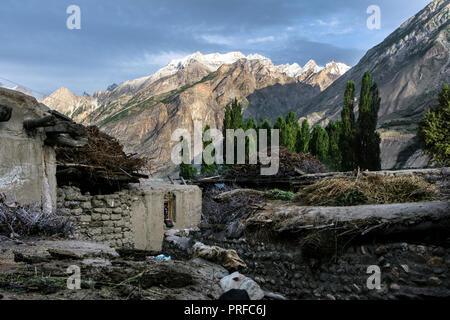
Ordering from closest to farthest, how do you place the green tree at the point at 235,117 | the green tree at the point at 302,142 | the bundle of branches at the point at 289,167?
the bundle of branches at the point at 289,167 → the green tree at the point at 302,142 → the green tree at the point at 235,117

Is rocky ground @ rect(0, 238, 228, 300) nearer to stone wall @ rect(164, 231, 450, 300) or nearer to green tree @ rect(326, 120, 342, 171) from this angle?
stone wall @ rect(164, 231, 450, 300)

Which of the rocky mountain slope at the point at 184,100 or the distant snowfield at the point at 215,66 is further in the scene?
the distant snowfield at the point at 215,66

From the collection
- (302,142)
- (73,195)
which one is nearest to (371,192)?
(73,195)

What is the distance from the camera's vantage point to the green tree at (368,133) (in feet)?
69.5

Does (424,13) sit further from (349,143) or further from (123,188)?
(123,188)

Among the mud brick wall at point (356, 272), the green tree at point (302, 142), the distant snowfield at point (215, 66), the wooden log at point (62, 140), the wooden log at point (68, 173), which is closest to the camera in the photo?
the mud brick wall at point (356, 272)

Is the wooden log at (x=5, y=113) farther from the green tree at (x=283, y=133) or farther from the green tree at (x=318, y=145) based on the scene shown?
the green tree at (x=318, y=145)

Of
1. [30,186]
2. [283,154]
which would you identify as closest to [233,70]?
[283,154]

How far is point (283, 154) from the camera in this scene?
44.8 ft

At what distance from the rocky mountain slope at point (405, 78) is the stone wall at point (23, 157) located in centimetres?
3577

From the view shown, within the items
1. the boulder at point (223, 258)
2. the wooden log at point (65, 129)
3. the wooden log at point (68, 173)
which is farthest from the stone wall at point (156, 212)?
the boulder at point (223, 258)

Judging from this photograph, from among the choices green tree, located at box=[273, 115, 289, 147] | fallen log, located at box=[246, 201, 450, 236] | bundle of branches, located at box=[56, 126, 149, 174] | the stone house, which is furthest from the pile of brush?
Answer: green tree, located at box=[273, 115, 289, 147]

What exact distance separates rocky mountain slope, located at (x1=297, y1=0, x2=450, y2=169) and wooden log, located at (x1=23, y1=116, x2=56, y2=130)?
35865 mm
